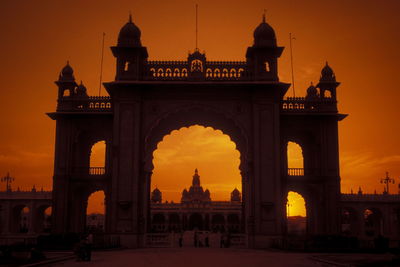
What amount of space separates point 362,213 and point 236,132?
13.9m

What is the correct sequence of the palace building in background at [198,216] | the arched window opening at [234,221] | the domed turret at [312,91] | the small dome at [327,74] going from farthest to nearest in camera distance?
1. the arched window opening at [234,221]
2. the palace building in background at [198,216]
3. the domed turret at [312,91]
4. the small dome at [327,74]

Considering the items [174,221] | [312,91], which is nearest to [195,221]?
[174,221]

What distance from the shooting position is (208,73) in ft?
112

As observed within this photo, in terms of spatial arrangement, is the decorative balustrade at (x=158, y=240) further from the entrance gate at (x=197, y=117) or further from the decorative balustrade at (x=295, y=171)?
the decorative balustrade at (x=295, y=171)

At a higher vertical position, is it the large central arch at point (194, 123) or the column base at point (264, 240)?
the large central arch at point (194, 123)

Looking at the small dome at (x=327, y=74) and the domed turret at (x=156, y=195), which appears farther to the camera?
the domed turret at (x=156, y=195)

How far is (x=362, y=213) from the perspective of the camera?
1649 inches

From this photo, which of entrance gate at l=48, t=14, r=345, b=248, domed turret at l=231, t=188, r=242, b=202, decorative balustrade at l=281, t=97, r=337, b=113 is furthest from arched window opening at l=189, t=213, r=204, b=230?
decorative balustrade at l=281, t=97, r=337, b=113

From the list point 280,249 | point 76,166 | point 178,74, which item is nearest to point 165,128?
point 178,74

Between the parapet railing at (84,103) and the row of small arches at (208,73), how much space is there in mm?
3829

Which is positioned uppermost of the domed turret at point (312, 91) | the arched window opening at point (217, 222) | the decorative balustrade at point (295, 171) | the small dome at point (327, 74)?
the small dome at point (327, 74)

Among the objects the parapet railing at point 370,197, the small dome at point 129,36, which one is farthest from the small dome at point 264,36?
the parapet railing at point 370,197

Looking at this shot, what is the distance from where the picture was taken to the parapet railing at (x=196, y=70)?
1335 inches

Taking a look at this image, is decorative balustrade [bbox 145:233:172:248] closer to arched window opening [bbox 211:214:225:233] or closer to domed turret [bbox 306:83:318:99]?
domed turret [bbox 306:83:318:99]
